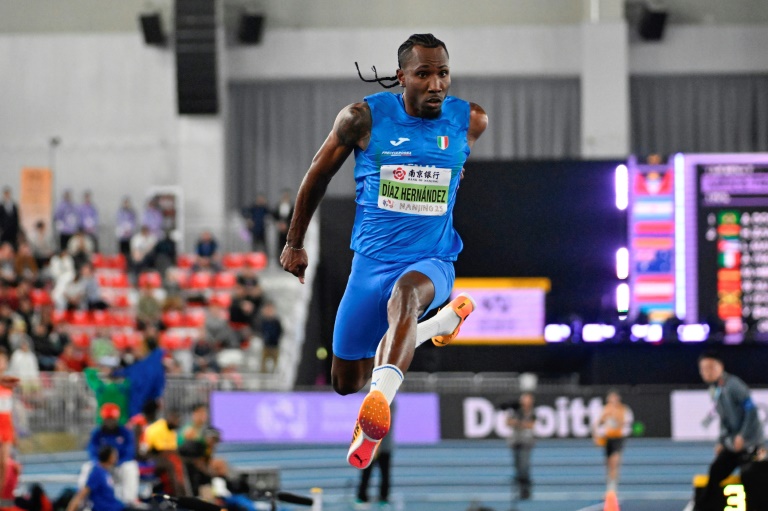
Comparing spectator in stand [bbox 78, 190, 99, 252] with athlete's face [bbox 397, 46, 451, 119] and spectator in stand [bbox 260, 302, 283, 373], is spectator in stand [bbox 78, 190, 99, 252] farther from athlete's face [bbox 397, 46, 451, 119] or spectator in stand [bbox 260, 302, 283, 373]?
athlete's face [bbox 397, 46, 451, 119]

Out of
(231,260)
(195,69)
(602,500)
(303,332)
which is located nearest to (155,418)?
(602,500)

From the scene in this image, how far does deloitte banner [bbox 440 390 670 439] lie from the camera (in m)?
17.9

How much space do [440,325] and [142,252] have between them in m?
17.9

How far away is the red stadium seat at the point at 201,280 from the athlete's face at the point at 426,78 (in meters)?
17.3

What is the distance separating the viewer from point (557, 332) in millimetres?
19984

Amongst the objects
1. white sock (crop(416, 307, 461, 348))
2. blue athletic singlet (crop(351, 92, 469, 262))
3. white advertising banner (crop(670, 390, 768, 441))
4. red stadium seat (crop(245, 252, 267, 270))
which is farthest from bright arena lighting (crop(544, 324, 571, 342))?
blue athletic singlet (crop(351, 92, 469, 262))

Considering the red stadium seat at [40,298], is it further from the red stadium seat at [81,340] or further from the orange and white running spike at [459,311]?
the orange and white running spike at [459,311]

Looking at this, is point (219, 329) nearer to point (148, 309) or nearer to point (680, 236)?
point (148, 309)

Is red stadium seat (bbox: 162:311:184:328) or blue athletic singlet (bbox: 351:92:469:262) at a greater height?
blue athletic singlet (bbox: 351:92:469:262)

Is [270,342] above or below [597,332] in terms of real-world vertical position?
below

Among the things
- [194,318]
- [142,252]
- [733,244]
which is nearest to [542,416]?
[733,244]

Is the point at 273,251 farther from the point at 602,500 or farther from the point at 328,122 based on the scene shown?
the point at 602,500

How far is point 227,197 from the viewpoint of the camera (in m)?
27.8

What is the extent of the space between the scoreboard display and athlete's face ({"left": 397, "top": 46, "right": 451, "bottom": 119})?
13589mm
